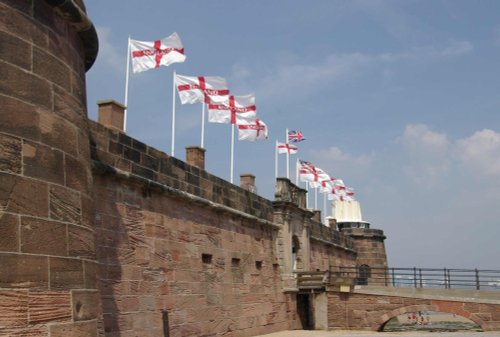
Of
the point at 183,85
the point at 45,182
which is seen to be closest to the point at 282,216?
the point at 183,85

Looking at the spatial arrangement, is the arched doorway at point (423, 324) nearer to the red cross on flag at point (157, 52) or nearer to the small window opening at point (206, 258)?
the small window opening at point (206, 258)

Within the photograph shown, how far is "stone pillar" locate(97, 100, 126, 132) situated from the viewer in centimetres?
1258

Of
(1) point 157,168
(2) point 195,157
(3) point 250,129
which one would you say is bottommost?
(1) point 157,168

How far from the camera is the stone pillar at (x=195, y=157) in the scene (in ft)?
54.2

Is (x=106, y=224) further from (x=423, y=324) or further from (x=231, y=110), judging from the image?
(x=423, y=324)

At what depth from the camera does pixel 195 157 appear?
16547 millimetres

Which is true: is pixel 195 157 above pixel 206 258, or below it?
above

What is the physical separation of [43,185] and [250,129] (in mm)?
15205

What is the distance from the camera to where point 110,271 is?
1148cm

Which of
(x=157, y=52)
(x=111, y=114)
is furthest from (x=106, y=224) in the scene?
(x=157, y=52)

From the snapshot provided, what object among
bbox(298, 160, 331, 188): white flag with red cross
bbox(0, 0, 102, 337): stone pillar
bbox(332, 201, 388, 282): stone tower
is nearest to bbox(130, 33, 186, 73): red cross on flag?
bbox(0, 0, 102, 337): stone pillar

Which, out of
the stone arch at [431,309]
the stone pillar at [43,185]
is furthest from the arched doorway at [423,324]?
the stone pillar at [43,185]

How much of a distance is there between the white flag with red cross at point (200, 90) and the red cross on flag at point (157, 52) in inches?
80.8

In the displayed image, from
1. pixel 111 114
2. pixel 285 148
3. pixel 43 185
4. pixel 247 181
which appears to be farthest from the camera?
pixel 285 148
